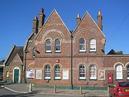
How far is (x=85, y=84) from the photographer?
43781 millimetres

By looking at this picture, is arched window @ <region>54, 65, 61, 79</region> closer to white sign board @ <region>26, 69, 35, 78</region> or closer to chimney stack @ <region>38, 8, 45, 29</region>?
white sign board @ <region>26, 69, 35, 78</region>

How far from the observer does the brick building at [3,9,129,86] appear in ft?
142

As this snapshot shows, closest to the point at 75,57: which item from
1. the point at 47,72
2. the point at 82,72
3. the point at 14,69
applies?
the point at 82,72

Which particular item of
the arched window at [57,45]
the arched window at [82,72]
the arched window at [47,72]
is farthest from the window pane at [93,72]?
the arched window at [47,72]

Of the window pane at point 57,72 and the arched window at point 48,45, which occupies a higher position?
the arched window at point 48,45

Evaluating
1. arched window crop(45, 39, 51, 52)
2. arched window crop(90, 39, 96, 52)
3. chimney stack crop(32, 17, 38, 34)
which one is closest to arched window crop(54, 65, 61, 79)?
arched window crop(45, 39, 51, 52)

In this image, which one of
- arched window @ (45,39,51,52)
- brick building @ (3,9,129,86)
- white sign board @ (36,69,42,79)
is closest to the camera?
brick building @ (3,9,129,86)

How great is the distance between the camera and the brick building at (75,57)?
43237 mm

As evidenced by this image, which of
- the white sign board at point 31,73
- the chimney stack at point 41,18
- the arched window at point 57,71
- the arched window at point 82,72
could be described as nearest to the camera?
the arched window at point 82,72

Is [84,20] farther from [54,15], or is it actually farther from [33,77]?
[33,77]

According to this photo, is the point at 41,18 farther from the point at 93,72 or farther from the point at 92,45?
the point at 93,72

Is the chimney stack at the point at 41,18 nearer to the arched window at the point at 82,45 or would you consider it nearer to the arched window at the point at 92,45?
the arched window at the point at 82,45

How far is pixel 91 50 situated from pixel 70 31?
4.27 meters

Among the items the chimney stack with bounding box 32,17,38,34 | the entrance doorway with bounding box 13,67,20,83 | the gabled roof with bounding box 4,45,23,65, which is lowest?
the entrance doorway with bounding box 13,67,20,83
